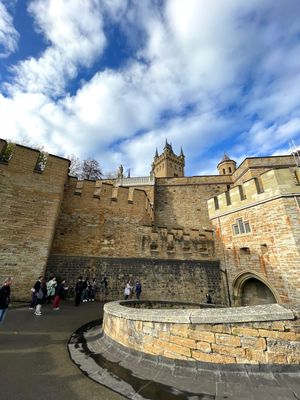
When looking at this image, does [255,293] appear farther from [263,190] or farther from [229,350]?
[229,350]

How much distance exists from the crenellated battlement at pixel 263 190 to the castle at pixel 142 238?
5 centimetres

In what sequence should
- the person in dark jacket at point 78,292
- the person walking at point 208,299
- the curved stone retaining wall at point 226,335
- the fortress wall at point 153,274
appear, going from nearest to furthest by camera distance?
the curved stone retaining wall at point 226,335 < the person in dark jacket at point 78,292 < the fortress wall at point 153,274 < the person walking at point 208,299

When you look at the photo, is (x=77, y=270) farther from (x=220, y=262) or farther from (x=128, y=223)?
(x=220, y=262)

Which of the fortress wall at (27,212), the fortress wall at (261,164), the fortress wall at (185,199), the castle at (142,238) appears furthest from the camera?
the fortress wall at (185,199)

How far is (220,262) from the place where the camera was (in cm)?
1141

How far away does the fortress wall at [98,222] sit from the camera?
9.82 meters

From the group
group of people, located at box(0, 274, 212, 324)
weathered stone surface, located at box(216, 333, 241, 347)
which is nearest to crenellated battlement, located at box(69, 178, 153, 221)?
group of people, located at box(0, 274, 212, 324)

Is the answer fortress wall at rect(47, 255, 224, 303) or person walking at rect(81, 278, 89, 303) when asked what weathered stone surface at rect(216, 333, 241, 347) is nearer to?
person walking at rect(81, 278, 89, 303)

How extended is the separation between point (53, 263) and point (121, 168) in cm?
1948

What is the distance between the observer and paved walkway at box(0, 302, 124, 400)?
88.4 inches

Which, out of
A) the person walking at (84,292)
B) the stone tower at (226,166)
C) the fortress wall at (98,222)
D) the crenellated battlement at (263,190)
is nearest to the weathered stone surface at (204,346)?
the person walking at (84,292)

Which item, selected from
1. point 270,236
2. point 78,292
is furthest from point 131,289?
point 270,236

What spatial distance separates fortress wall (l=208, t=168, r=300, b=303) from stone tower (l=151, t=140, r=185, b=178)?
112 ft

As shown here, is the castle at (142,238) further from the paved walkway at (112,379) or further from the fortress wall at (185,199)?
the fortress wall at (185,199)
